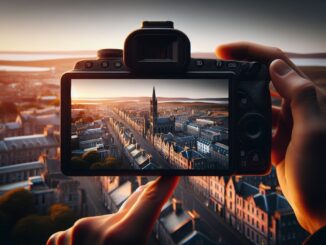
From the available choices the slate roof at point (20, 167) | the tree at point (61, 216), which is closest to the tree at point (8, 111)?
the slate roof at point (20, 167)

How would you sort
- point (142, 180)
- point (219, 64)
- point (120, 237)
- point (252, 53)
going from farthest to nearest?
1. point (142, 180)
2. point (252, 53)
3. point (219, 64)
4. point (120, 237)

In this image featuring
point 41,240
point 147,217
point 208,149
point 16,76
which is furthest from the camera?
point 16,76

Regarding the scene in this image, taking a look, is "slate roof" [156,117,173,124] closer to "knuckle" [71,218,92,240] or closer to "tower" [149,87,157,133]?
"tower" [149,87,157,133]

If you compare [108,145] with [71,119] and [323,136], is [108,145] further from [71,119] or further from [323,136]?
[323,136]

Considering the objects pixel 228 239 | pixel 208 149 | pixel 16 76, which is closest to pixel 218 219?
pixel 228 239

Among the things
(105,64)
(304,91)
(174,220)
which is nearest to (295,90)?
(304,91)

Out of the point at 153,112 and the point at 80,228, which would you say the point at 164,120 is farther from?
the point at 80,228

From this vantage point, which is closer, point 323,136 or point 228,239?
point 323,136
